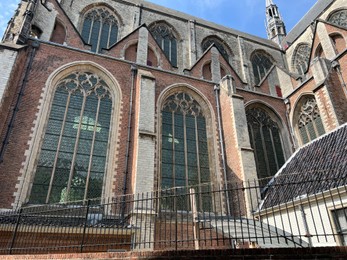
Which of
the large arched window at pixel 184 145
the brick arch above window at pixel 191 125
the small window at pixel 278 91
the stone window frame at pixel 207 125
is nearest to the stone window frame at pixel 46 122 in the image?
the stone window frame at pixel 207 125

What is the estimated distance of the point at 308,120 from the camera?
1440 cm

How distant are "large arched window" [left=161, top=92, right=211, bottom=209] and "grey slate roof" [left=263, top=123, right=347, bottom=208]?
2.85 m

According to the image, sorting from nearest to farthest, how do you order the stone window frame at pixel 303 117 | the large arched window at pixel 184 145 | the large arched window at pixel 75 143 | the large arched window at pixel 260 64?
the large arched window at pixel 75 143, the large arched window at pixel 184 145, the stone window frame at pixel 303 117, the large arched window at pixel 260 64

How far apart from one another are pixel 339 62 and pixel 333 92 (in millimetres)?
2248

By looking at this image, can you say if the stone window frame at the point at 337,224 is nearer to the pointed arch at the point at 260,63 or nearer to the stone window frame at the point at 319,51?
the stone window frame at the point at 319,51

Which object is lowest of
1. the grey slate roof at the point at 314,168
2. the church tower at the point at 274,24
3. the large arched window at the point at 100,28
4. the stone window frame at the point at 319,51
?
the grey slate roof at the point at 314,168

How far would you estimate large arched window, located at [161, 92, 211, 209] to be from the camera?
1087 cm

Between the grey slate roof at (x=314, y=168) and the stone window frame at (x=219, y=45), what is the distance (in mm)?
12694

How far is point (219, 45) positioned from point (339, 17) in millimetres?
9806

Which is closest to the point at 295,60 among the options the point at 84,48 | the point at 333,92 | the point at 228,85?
the point at 333,92

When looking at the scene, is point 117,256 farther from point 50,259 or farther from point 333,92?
point 333,92

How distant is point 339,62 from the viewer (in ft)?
44.3

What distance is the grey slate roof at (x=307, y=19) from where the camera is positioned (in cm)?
2369

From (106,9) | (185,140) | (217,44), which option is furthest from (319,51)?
(106,9)
